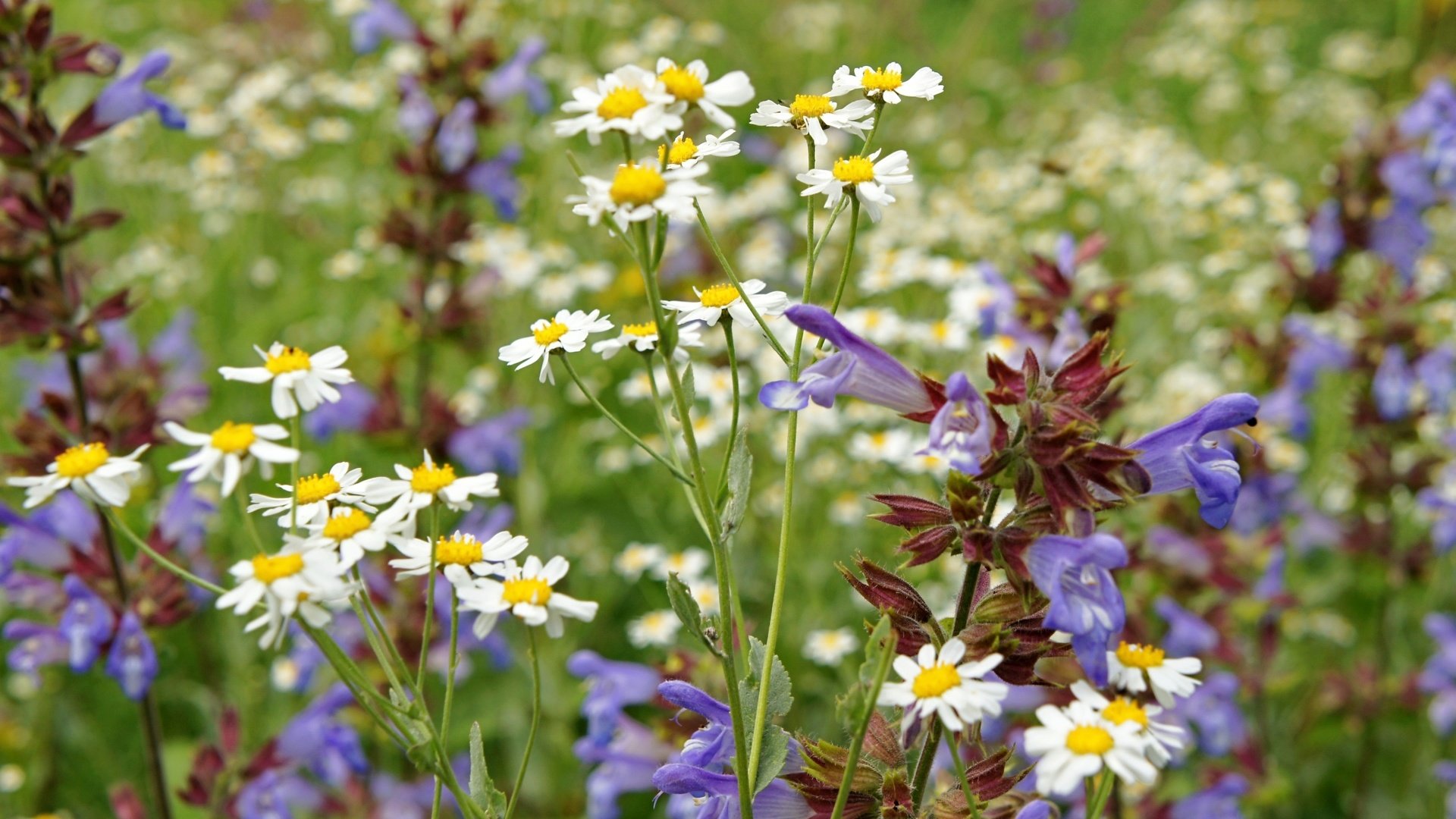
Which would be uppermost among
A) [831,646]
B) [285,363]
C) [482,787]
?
[285,363]

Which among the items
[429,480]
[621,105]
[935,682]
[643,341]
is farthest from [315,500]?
[935,682]

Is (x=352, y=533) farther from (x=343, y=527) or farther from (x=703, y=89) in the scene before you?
(x=703, y=89)

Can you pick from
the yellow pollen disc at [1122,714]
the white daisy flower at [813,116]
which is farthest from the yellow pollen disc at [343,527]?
the yellow pollen disc at [1122,714]

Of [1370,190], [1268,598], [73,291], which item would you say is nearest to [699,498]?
[73,291]

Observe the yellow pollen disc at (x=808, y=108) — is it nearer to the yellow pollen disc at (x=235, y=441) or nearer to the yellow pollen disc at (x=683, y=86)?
the yellow pollen disc at (x=683, y=86)

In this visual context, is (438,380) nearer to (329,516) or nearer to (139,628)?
(139,628)

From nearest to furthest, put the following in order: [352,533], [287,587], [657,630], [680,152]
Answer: [287,587], [352,533], [680,152], [657,630]

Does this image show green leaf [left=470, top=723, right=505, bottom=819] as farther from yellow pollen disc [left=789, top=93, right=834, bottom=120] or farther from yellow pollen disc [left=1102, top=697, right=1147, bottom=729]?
yellow pollen disc [left=789, top=93, right=834, bottom=120]
